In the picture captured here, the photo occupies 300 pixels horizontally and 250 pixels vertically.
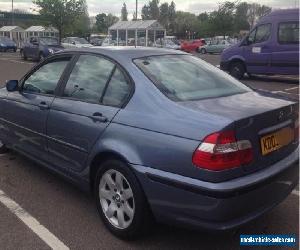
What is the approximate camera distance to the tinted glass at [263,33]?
46.2 ft

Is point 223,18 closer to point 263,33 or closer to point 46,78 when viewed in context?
point 263,33

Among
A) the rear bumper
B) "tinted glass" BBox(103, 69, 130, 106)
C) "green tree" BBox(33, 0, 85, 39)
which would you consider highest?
"green tree" BBox(33, 0, 85, 39)

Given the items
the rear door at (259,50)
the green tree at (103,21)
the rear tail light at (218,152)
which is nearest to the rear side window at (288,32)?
the rear door at (259,50)

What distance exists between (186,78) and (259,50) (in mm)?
11055

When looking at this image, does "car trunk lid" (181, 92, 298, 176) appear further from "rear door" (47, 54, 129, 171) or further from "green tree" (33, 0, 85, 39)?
"green tree" (33, 0, 85, 39)

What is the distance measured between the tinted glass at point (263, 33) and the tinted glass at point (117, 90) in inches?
446

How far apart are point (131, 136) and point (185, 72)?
0.95 meters

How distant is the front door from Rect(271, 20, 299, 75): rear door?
1022cm

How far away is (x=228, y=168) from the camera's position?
2.96m

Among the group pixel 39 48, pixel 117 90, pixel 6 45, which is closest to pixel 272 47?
pixel 117 90

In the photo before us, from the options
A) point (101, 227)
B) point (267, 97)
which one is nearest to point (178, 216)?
point (101, 227)

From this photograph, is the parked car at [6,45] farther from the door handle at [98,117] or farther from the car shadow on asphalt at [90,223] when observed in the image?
the door handle at [98,117]

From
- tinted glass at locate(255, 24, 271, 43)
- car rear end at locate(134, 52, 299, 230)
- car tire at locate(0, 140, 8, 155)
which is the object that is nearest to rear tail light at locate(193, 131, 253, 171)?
car rear end at locate(134, 52, 299, 230)

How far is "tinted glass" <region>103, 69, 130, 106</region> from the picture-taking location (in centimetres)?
363
